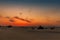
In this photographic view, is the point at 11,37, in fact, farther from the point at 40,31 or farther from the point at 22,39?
the point at 40,31

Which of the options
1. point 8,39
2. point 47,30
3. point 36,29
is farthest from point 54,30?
point 8,39

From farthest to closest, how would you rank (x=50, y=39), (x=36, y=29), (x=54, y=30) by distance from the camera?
(x=54, y=30), (x=36, y=29), (x=50, y=39)

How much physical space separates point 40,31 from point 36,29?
28 centimetres

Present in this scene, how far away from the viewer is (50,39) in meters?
7.44

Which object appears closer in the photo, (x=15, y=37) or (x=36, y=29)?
(x=15, y=37)

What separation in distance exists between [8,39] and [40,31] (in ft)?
6.25

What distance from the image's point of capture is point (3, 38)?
757 cm

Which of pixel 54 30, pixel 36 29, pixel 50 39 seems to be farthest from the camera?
pixel 54 30

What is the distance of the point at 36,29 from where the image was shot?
28.4ft

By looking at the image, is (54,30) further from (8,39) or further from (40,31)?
(8,39)

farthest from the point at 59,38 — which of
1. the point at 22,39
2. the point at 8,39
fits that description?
the point at 8,39

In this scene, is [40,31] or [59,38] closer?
[59,38]

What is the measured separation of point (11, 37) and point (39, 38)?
1.11 metres

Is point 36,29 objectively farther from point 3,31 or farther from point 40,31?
point 3,31
